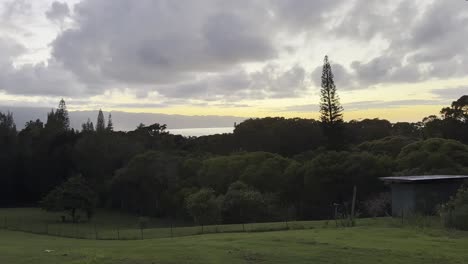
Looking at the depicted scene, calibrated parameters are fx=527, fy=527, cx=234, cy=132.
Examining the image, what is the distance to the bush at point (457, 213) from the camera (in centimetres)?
2430

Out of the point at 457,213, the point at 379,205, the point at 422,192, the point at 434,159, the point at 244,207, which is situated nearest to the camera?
the point at 457,213

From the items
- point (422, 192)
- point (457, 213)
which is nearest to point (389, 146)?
point (422, 192)

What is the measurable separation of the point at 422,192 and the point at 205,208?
1905 centimetres

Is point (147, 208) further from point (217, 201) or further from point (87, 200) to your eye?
point (217, 201)

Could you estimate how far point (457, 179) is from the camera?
33.4 metres

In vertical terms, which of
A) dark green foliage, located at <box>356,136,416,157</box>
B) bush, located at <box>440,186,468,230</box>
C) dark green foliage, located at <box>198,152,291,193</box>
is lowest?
bush, located at <box>440,186,468,230</box>

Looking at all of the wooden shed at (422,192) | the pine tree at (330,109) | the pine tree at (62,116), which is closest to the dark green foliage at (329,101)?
the pine tree at (330,109)

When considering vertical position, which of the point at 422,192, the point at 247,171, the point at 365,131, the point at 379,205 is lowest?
the point at 379,205

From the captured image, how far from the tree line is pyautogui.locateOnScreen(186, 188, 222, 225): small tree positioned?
10cm

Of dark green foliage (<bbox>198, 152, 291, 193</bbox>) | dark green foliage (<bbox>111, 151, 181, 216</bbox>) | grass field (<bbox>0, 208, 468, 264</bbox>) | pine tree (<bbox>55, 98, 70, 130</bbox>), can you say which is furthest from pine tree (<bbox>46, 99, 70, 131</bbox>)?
grass field (<bbox>0, 208, 468, 264</bbox>)

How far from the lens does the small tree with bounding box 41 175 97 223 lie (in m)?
55.5

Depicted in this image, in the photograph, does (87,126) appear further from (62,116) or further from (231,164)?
(231,164)

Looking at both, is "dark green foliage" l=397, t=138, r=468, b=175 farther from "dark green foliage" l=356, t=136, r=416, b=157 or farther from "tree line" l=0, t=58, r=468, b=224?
"dark green foliage" l=356, t=136, r=416, b=157

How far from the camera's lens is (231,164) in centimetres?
5525
